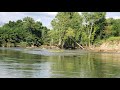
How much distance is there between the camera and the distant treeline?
7.26 meters

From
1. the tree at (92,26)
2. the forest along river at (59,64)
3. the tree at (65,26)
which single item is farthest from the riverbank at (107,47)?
the tree at (65,26)

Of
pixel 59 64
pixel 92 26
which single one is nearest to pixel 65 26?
pixel 92 26

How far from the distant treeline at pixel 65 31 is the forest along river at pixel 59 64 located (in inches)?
11.6

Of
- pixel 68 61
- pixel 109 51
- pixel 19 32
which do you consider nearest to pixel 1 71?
pixel 19 32

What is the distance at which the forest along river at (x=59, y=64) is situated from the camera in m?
6.81

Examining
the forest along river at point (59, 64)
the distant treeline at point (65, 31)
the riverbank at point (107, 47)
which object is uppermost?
the distant treeline at point (65, 31)

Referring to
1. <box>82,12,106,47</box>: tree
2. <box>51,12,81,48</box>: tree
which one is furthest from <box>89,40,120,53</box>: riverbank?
<box>51,12,81,48</box>: tree

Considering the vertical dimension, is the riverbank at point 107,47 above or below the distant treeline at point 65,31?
below

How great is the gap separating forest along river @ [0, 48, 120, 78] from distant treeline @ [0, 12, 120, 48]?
0.97 ft

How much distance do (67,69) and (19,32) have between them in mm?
1619

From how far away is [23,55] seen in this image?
835cm

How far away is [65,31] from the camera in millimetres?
7879

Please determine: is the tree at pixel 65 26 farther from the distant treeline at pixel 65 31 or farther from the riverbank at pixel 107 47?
the riverbank at pixel 107 47
